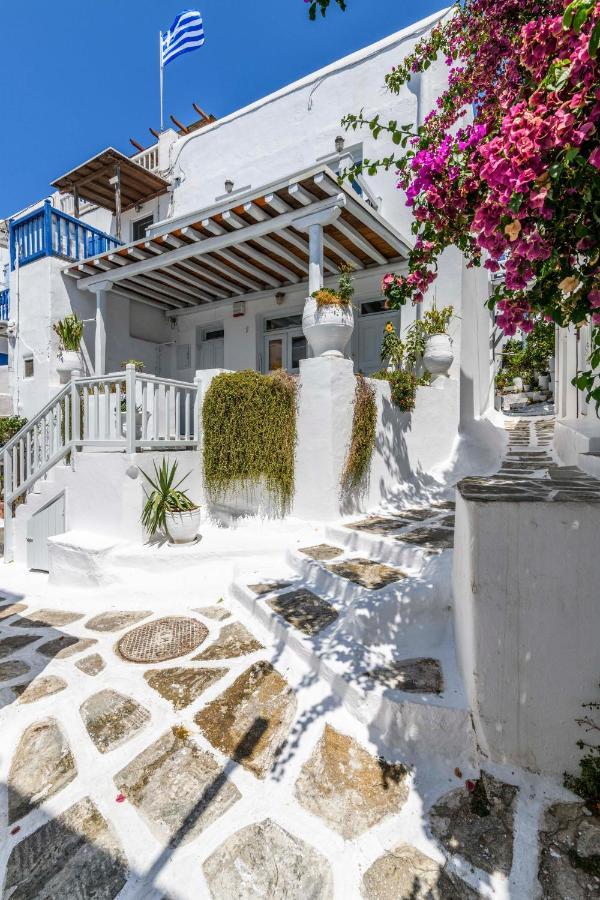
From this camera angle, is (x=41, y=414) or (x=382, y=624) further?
(x=41, y=414)

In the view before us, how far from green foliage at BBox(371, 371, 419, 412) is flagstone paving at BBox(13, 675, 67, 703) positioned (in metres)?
5.01

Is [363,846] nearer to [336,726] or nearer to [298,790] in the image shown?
[298,790]

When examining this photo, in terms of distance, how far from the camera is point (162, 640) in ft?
10.3

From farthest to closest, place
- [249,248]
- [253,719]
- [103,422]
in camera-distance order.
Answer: [249,248]
[103,422]
[253,719]

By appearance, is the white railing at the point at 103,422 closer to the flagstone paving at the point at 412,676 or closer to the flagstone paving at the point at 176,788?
the flagstone paving at the point at 176,788


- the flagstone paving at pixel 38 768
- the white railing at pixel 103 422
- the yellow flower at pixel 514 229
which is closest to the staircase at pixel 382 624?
the flagstone paving at pixel 38 768

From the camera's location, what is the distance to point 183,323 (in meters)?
9.95

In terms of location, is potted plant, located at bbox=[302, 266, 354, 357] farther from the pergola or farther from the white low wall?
the white low wall

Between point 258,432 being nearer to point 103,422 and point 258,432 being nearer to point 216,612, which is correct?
point 103,422

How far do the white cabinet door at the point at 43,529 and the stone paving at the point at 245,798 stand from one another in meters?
2.66

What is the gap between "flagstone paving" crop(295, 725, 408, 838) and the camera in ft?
5.55

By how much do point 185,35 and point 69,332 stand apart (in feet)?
29.1

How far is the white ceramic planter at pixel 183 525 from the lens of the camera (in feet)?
14.5

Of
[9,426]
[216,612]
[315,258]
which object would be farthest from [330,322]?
[9,426]
